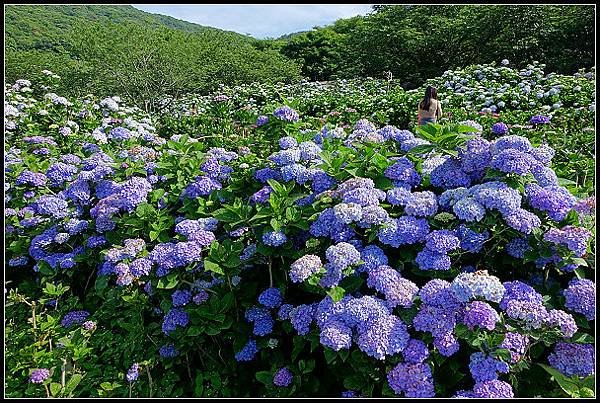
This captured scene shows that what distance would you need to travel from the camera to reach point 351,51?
1598cm

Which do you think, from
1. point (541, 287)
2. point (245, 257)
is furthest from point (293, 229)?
point (541, 287)

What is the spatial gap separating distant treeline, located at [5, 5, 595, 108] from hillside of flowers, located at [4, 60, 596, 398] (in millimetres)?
8379

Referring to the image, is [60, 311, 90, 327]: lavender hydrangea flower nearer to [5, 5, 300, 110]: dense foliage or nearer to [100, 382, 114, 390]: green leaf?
[100, 382, 114, 390]: green leaf

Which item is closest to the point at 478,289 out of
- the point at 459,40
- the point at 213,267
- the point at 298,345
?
the point at 298,345

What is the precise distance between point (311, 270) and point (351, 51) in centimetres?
1500

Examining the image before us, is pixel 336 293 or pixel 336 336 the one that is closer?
pixel 336 336

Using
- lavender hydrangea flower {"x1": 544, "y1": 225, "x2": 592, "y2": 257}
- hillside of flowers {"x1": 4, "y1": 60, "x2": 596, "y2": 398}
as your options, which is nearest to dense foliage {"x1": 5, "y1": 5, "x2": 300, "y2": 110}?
hillside of flowers {"x1": 4, "y1": 60, "x2": 596, "y2": 398}

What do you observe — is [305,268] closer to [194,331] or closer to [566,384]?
[194,331]

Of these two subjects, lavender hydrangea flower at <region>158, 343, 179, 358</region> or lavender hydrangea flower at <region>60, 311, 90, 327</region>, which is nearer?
lavender hydrangea flower at <region>158, 343, 179, 358</region>

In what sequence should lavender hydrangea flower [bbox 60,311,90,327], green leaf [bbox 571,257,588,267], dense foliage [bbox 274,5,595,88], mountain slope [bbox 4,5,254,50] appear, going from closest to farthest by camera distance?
green leaf [bbox 571,257,588,267]
lavender hydrangea flower [bbox 60,311,90,327]
dense foliage [bbox 274,5,595,88]
mountain slope [bbox 4,5,254,50]

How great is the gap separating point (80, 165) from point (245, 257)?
1.57 metres

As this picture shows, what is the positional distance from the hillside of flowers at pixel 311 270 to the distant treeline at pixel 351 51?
27.5 feet

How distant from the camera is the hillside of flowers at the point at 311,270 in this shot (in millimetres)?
1688

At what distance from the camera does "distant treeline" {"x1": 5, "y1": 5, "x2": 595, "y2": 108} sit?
10914 millimetres
